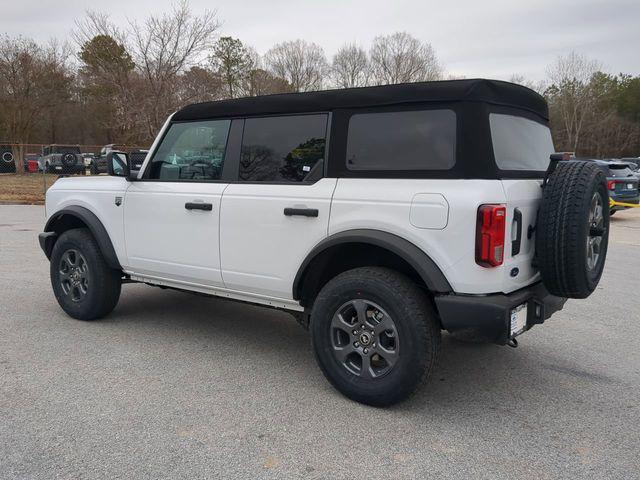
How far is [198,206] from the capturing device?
4031 millimetres

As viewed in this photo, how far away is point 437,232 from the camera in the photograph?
297 centimetres

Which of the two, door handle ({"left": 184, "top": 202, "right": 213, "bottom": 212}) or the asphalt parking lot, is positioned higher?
door handle ({"left": 184, "top": 202, "right": 213, "bottom": 212})

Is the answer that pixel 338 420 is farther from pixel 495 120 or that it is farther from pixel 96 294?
pixel 96 294

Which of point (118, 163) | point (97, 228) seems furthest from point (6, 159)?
point (118, 163)

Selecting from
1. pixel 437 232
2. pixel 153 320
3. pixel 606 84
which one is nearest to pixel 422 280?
pixel 437 232

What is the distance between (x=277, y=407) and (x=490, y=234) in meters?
1.67

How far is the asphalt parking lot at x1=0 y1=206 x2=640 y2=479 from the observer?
2662mm

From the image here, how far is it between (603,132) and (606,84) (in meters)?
4.98

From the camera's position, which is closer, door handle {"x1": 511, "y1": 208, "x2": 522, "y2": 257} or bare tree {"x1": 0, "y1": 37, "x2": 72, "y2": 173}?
door handle {"x1": 511, "y1": 208, "x2": 522, "y2": 257}

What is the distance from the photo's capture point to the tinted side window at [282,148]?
3.60 meters

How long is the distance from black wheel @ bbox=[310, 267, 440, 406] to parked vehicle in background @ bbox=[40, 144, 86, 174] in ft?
83.6

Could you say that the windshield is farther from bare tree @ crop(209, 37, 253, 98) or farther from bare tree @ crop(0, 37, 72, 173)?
bare tree @ crop(209, 37, 253, 98)

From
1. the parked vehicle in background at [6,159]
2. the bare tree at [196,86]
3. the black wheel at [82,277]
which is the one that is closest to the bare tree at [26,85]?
the parked vehicle in background at [6,159]

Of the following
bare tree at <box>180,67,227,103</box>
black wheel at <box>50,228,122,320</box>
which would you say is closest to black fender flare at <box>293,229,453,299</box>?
black wheel at <box>50,228,122,320</box>
